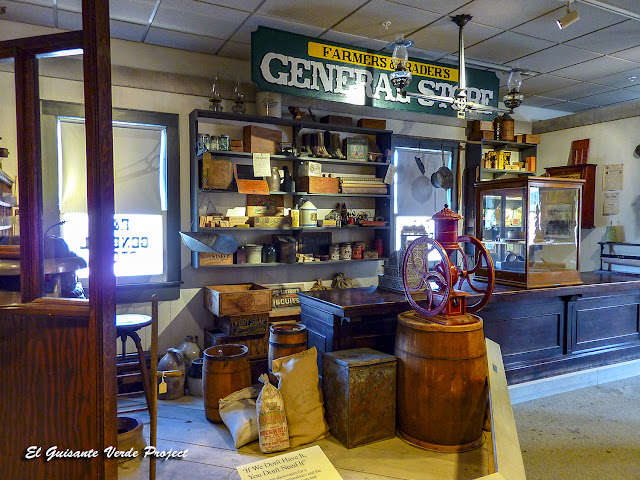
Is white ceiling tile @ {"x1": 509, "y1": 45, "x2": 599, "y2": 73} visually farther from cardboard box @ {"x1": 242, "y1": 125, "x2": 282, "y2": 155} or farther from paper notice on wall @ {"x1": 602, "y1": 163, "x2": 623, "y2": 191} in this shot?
cardboard box @ {"x1": 242, "y1": 125, "x2": 282, "y2": 155}

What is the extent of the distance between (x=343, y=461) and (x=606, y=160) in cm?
573

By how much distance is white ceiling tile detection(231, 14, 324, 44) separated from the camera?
399 centimetres

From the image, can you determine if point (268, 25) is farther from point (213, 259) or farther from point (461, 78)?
point (213, 259)

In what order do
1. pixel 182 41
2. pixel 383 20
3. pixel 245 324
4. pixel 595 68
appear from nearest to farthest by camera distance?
pixel 383 20, pixel 245 324, pixel 182 41, pixel 595 68

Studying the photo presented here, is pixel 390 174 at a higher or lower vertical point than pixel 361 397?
higher

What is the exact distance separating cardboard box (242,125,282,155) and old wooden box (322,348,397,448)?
2444 mm

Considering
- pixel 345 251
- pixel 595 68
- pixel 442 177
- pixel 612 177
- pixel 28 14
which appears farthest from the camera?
pixel 612 177

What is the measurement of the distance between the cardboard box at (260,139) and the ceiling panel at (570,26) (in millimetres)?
2483

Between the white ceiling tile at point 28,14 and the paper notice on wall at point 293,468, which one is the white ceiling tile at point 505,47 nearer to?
the white ceiling tile at point 28,14

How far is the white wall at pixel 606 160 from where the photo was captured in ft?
19.6

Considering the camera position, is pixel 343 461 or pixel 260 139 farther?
pixel 260 139

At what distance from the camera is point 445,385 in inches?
105

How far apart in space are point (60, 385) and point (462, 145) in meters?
5.54

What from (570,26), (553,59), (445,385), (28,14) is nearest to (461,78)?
(570,26)
